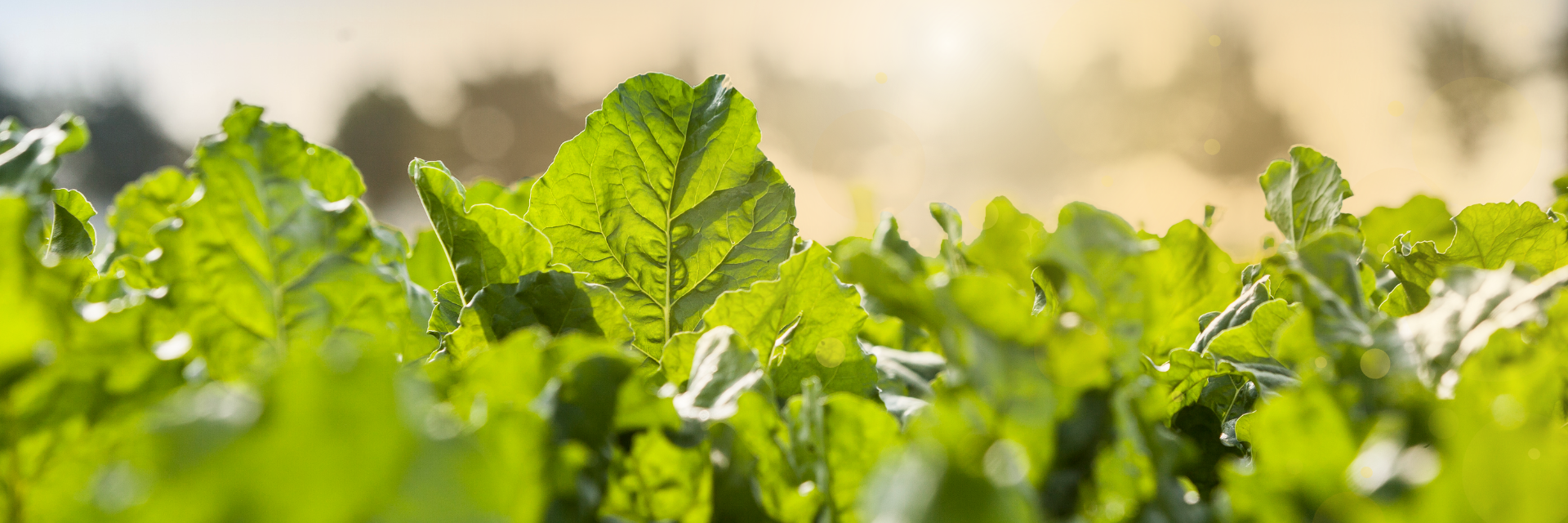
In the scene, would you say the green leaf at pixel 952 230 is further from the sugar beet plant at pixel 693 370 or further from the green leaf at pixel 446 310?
the green leaf at pixel 446 310

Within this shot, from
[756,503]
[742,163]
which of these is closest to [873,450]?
[756,503]

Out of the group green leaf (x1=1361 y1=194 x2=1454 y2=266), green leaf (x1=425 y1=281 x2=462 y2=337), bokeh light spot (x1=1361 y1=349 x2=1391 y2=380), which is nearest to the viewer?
bokeh light spot (x1=1361 y1=349 x2=1391 y2=380)

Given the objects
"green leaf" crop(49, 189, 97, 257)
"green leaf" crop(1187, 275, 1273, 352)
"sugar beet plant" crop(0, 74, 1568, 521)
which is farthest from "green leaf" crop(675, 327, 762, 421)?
"green leaf" crop(49, 189, 97, 257)

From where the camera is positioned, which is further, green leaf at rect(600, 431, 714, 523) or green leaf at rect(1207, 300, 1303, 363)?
green leaf at rect(1207, 300, 1303, 363)

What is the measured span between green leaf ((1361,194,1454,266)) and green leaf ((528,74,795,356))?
53 centimetres

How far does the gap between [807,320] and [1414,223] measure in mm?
565

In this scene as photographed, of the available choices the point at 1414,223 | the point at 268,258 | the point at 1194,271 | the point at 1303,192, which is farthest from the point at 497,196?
the point at 1414,223

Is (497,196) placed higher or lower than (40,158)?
lower

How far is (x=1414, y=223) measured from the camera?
26.1 inches

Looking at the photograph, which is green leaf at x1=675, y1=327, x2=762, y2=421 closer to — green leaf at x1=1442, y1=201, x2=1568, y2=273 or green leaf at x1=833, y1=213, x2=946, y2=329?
green leaf at x1=833, y1=213, x2=946, y2=329

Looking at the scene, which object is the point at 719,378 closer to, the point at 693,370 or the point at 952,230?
the point at 693,370

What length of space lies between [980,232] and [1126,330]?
0.10m

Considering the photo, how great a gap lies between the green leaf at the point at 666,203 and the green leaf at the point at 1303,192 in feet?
1.32

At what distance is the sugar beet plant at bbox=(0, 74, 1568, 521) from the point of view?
192mm
